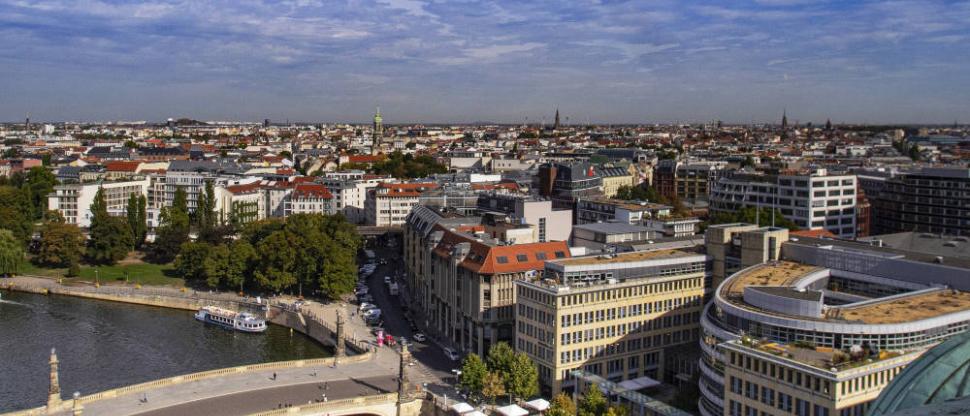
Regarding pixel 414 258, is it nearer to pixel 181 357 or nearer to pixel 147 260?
pixel 181 357

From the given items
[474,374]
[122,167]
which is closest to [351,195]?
[122,167]

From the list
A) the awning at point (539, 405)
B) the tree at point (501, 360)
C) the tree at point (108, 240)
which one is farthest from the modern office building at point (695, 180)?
the awning at point (539, 405)

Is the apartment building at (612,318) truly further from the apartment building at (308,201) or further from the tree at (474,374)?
the apartment building at (308,201)

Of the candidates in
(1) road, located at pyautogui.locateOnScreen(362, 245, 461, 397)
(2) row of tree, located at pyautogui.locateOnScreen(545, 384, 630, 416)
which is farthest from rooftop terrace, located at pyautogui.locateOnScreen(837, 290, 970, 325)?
(1) road, located at pyautogui.locateOnScreen(362, 245, 461, 397)

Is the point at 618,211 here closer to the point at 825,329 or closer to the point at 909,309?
the point at 909,309

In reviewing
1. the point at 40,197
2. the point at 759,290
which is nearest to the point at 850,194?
the point at 759,290

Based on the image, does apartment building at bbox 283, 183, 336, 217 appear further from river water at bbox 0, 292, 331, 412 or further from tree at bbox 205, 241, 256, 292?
river water at bbox 0, 292, 331, 412
